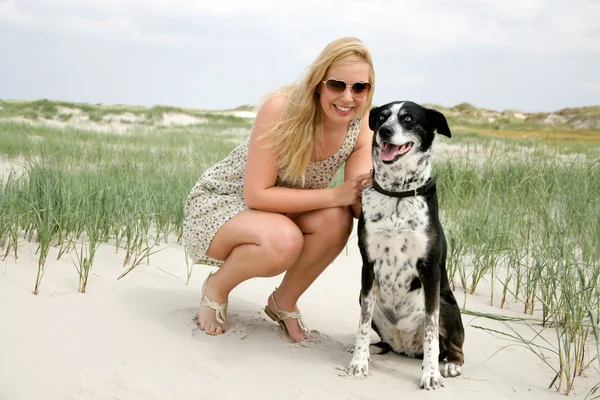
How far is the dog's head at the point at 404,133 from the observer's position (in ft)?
8.76

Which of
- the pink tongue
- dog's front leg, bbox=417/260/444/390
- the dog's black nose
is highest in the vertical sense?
the dog's black nose

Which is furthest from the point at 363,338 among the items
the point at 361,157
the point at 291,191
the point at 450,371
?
the point at 361,157

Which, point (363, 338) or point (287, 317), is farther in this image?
point (287, 317)

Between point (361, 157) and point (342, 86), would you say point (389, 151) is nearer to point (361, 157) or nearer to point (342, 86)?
point (342, 86)

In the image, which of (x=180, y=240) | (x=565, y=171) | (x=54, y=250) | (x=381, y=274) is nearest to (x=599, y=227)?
(x=565, y=171)

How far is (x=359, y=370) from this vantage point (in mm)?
2900

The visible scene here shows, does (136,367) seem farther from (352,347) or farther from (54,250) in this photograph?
(54,250)

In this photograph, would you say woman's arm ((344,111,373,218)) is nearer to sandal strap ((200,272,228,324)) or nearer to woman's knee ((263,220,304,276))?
woman's knee ((263,220,304,276))

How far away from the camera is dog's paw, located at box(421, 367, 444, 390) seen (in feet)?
9.11

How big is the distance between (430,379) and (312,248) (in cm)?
99

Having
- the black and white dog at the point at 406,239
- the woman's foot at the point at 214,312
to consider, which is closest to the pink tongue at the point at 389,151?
the black and white dog at the point at 406,239

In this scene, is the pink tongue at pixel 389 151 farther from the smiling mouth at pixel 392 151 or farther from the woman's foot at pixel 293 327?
the woman's foot at pixel 293 327

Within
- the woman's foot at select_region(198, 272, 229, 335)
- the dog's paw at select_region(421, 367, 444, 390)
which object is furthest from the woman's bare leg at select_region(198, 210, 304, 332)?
the dog's paw at select_region(421, 367, 444, 390)

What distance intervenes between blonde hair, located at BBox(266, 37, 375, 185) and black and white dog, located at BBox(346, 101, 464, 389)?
1.21 ft
